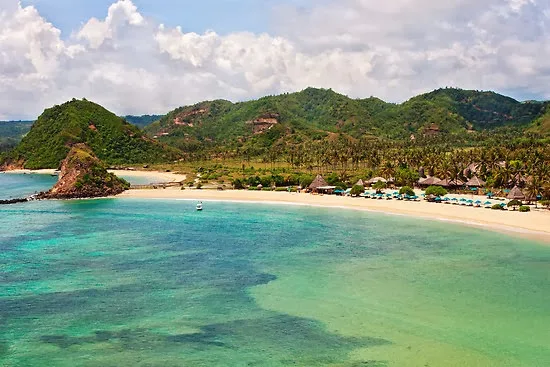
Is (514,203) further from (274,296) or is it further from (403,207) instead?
(274,296)

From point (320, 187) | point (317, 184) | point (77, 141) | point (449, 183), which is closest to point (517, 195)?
point (449, 183)

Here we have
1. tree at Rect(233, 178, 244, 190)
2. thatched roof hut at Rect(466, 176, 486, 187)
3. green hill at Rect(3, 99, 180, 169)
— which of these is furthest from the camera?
green hill at Rect(3, 99, 180, 169)

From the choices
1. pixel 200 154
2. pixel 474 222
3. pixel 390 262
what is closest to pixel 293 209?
pixel 474 222

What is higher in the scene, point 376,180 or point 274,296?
point 376,180

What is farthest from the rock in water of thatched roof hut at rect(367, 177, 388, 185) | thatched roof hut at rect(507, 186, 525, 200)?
thatched roof hut at rect(507, 186, 525, 200)

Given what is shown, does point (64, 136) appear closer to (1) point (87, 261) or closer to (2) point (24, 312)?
(1) point (87, 261)

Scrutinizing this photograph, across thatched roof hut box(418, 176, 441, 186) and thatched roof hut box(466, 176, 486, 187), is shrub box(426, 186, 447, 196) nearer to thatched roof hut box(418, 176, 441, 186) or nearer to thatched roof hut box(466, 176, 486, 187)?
thatched roof hut box(466, 176, 486, 187)

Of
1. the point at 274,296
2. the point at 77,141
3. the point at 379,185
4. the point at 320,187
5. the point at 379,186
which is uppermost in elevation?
the point at 77,141

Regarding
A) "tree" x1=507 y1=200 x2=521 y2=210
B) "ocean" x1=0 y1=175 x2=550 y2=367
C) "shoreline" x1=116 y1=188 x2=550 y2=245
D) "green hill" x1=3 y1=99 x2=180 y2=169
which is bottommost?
"ocean" x1=0 y1=175 x2=550 y2=367
